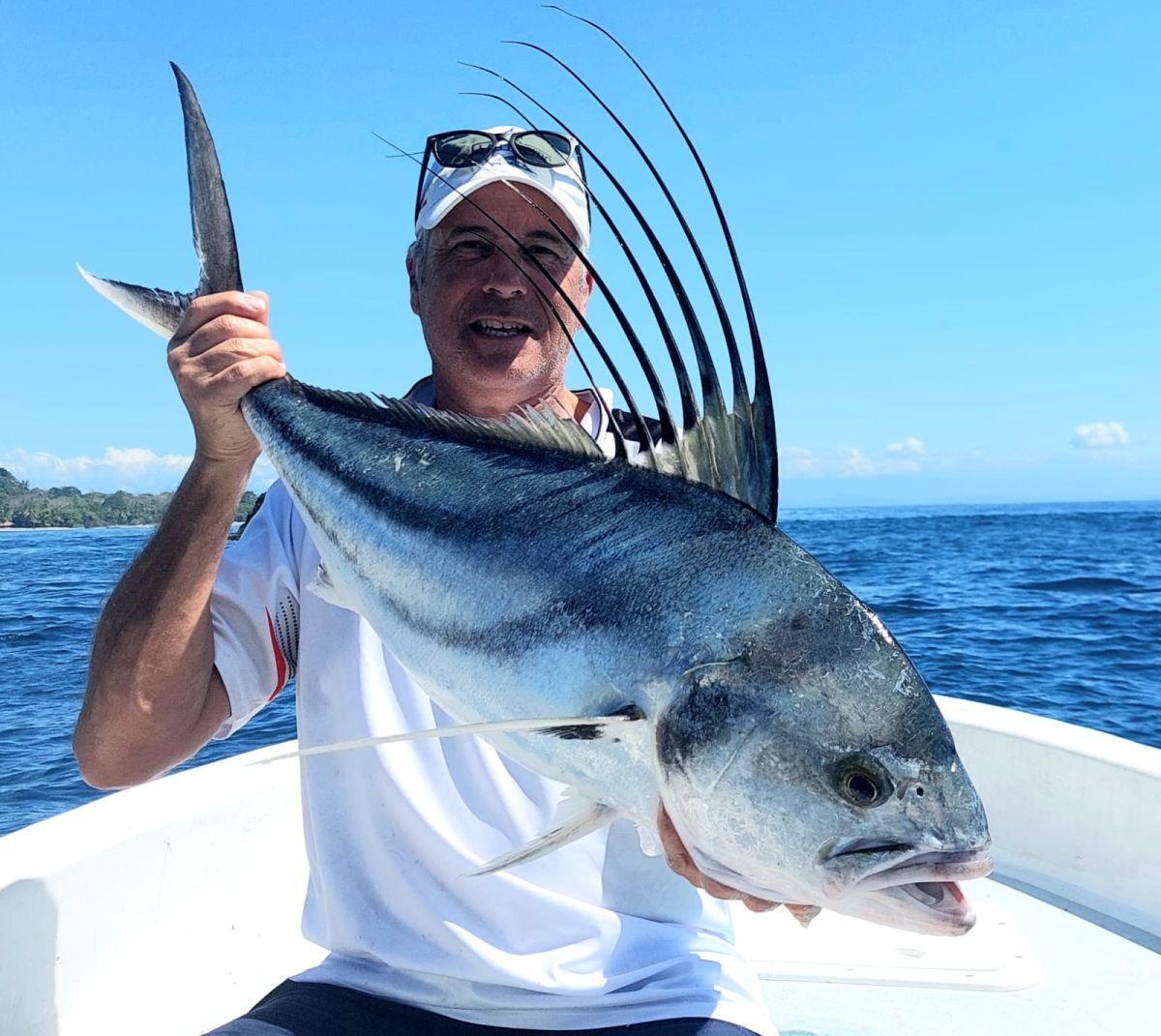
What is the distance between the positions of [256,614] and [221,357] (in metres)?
0.70

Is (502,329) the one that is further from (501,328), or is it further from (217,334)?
(217,334)

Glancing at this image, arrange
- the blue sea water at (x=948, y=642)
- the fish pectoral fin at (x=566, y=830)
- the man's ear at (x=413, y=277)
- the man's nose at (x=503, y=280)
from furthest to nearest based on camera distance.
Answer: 1. the blue sea water at (x=948, y=642)
2. the man's ear at (x=413, y=277)
3. the man's nose at (x=503, y=280)
4. the fish pectoral fin at (x=566, y=830)

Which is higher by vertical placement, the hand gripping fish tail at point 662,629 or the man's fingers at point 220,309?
the man's fingers at point 220,309

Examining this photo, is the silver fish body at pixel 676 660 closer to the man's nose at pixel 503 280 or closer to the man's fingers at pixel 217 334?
the man's fingers at pixel 217 334

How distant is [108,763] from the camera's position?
7.35 feet

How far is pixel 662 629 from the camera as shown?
157cm

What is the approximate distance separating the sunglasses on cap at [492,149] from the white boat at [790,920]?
6.30 ft

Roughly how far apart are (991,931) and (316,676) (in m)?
2.84

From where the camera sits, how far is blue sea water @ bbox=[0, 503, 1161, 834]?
801cm

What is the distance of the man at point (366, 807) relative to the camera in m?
2.13

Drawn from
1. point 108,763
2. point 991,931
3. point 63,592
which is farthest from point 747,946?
point 63,592

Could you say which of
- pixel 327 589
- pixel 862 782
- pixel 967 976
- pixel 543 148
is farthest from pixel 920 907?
pixel 967 976

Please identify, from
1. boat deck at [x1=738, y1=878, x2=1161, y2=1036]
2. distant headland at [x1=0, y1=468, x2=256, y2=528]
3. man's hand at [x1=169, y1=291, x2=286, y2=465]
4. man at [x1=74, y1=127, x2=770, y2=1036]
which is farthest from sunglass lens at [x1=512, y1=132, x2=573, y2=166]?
distant headland at [x1=0, y1=468, x2=256, y2=528]

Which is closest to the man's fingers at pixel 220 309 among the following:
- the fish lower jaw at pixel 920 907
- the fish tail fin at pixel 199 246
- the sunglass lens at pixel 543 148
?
the fish tail fin at pixel 199 246
